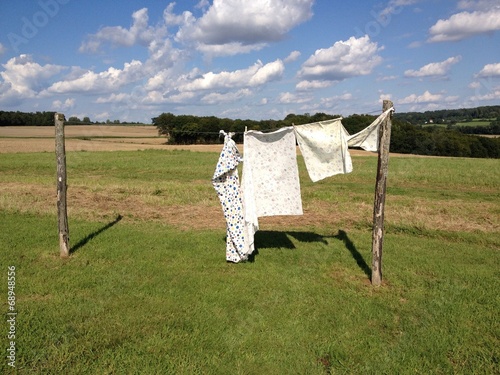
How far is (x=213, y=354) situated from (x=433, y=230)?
28.7 ft

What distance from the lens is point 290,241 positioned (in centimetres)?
969

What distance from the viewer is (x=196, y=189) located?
17.4 meters

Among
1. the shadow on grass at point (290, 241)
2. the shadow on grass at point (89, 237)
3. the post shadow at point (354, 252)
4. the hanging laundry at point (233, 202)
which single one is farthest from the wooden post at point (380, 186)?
the shadow on grass at point (89, 237)

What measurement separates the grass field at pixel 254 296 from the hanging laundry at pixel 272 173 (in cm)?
126

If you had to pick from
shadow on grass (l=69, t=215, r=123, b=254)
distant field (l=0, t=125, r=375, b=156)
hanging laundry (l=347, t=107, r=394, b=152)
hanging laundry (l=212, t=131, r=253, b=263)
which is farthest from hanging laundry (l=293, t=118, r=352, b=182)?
distant field (l=0, t=125, r=375, b=156)

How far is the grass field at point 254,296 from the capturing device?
466 cm

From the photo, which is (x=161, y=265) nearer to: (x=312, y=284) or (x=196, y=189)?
(x=312, y=284)

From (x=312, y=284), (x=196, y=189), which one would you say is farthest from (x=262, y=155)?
(x=196, y=189)

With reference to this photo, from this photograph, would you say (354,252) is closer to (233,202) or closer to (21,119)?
(233,202)

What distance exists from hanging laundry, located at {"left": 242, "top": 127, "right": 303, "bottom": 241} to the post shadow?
73.2 inches

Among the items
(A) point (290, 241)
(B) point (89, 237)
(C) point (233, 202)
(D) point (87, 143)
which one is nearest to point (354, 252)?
(A) point (290, 241)

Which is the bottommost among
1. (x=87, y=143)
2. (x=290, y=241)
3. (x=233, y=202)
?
(x=290, y=241)

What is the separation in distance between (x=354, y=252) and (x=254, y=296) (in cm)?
355

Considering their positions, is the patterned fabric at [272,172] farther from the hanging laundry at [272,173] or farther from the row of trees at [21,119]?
the row of trees at [21,119]
